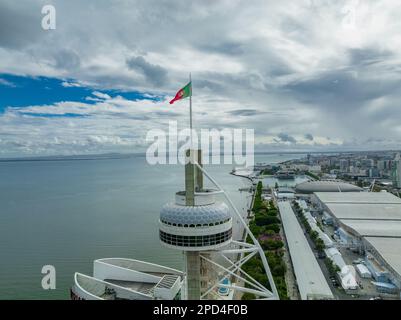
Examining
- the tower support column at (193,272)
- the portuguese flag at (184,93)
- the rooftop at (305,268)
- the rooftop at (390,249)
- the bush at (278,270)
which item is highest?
the portuguese flag at (184,93)

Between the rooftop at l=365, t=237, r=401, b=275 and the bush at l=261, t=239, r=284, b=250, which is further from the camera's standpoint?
the bush at l=261, t=239, r=284, b=250

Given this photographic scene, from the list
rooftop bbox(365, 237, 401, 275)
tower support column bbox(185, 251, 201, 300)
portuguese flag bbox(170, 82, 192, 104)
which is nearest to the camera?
portuguese flag bbox(170, 82, 192, 104)

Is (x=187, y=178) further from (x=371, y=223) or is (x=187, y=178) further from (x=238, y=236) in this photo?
(x=371, y=223)

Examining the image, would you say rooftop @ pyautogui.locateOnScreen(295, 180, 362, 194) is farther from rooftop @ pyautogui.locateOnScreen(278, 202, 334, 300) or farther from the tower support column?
the tower support column

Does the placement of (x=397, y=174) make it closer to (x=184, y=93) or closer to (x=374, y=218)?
(x=374, y=218)

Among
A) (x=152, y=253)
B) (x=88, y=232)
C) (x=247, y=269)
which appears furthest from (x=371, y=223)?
(x=88, y=232)

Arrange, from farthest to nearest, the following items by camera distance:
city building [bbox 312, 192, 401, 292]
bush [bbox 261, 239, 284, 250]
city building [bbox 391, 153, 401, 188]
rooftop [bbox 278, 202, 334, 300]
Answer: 1. city building [bbox 391, 153, 401, 188]
2. bush [bbox 261, 239, 284, 250]
3. city building [bbox 312, 192, 401, 292]
4. rooftop [bbox 278, 202, 334, 300]

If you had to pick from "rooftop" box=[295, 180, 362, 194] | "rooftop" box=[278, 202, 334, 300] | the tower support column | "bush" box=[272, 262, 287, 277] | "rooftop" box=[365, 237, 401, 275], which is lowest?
"rooftop" box=[278, 202, 334, 300]

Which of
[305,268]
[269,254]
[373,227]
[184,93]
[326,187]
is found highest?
[184,93]

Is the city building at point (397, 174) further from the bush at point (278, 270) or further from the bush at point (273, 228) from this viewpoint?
the bush at point (278, 270)

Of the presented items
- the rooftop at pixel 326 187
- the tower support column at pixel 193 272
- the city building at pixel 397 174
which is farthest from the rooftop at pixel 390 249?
the city building at pixel 397 174

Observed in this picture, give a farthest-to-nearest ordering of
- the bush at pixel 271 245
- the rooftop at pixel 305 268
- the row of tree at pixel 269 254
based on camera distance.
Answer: the bush at pixel 271 245
the row of tree at pixel 269 254
the rooftop at pixel 305 268

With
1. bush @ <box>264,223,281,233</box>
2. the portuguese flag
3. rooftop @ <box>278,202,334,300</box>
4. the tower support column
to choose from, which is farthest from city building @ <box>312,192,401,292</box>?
the portuguese flag

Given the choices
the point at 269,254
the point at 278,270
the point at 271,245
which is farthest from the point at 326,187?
the point at 278,270
